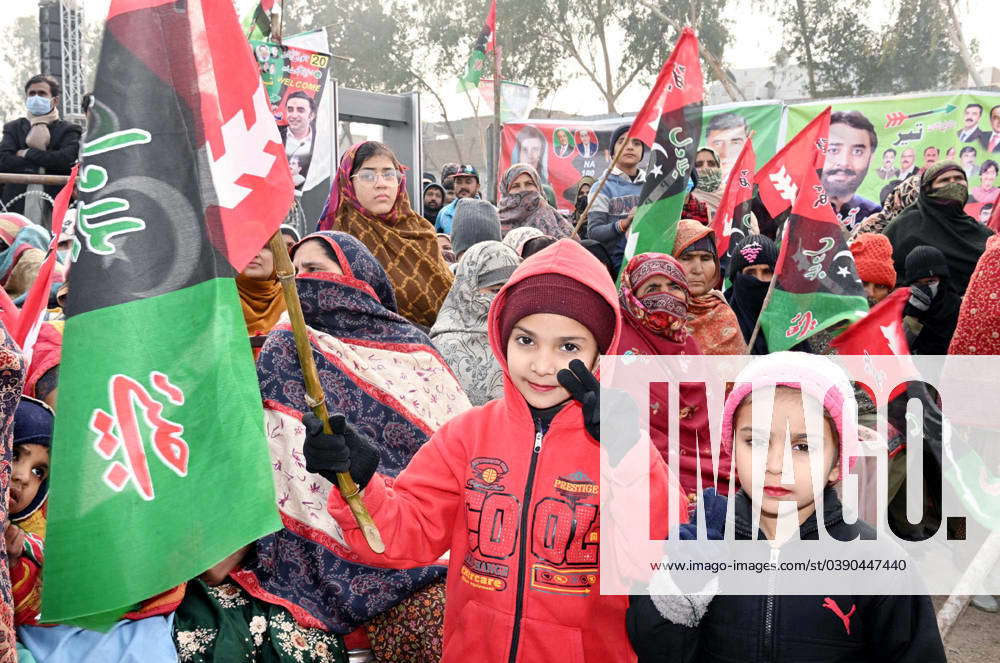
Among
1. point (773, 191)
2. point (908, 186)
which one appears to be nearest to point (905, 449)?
point (773, 191)

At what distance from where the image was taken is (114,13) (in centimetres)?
166

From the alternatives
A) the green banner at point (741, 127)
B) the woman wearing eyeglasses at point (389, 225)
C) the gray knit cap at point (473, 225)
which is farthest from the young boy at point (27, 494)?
the green banner at point (741, 127)

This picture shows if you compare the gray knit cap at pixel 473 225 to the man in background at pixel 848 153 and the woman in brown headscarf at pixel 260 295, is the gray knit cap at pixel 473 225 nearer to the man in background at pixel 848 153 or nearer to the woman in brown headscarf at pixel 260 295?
the woman in brown headscarf at pixel 260 295

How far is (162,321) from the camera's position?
172cm

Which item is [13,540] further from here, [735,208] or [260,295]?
[735,208]

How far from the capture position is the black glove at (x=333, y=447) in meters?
1.78

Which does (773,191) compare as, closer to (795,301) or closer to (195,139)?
(795,301)

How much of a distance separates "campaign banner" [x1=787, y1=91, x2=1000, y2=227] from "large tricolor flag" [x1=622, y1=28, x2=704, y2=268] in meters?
4.85

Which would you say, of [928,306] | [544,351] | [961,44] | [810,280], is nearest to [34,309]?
[544,351]

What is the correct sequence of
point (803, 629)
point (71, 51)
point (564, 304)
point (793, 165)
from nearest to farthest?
point (803, 629)
point (564, 304)
point (793, 165)
point (71, 51)

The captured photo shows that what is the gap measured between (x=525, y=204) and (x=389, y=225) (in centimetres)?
196

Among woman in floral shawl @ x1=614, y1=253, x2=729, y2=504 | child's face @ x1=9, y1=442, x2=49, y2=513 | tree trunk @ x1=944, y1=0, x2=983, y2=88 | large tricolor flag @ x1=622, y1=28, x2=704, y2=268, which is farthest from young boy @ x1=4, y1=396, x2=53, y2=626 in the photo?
tree trunk @ x1=944, y1=0, x2=983, y2=88

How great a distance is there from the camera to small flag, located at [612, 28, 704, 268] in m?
4.36

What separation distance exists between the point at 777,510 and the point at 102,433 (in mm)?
1356
